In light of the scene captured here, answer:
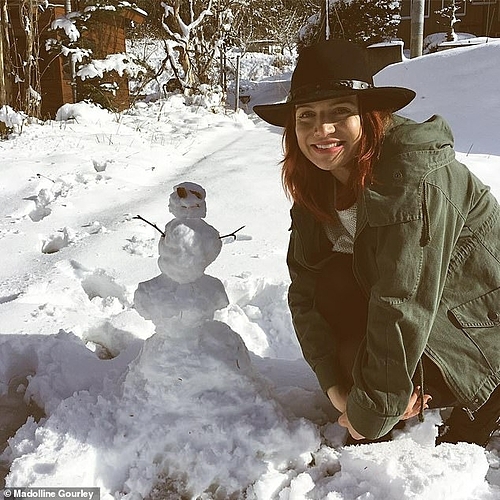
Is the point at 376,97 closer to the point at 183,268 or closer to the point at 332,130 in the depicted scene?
the point at 332,130

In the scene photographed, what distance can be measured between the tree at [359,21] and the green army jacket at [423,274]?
11.4 metres

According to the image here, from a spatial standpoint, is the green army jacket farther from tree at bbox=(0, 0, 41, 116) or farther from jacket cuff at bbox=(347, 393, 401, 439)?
tree at bbox=(0, 0, 41, 116)

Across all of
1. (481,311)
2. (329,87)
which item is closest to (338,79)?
(329,87)

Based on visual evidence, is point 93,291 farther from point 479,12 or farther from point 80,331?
point 479,12

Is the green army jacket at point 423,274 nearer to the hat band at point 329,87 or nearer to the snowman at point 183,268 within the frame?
the hat band at point 329,87

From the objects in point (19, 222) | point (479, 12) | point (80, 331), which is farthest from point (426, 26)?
point (80, 331)

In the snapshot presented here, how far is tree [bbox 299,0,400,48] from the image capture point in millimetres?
12211

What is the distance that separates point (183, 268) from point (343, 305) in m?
0.56

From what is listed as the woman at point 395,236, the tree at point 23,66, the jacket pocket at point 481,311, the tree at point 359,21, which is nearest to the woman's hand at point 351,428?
the woman at point 395,236

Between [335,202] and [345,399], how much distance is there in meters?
0.58

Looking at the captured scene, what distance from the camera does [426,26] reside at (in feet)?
46.9

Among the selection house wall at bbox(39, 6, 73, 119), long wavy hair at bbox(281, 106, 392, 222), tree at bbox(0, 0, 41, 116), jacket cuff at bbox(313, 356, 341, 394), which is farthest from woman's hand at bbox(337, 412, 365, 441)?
house wall at bbox(39, 6, 73, 119)

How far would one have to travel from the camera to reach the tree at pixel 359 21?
40.1ft

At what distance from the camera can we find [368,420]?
1.34 m
